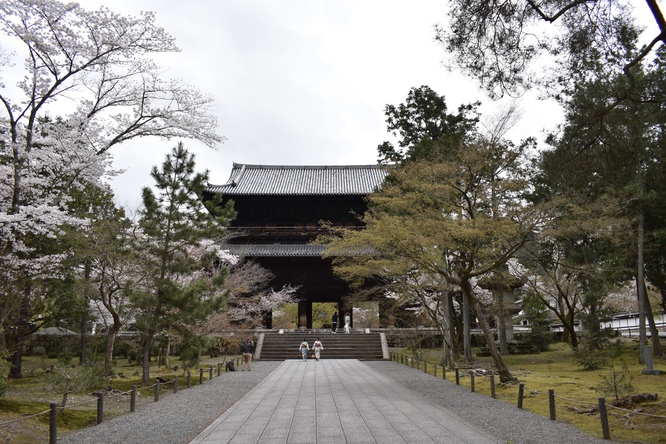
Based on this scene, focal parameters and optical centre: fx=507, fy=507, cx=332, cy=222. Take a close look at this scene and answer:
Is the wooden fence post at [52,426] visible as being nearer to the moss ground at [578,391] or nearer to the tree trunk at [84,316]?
the moss ground at [578,391]

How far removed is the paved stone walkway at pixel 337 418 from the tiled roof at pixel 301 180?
20.0 metres

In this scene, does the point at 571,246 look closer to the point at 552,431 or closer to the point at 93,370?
the point at 552,431

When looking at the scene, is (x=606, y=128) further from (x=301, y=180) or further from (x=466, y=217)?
(x=301, y=180)

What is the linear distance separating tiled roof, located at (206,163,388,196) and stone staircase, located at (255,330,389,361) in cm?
933

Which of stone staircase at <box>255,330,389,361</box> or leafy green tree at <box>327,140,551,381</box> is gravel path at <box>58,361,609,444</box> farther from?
stone staircase at <box>255,330,389,361</box>

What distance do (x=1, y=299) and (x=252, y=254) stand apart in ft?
56.7

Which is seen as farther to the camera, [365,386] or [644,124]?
Answer: [365,386]

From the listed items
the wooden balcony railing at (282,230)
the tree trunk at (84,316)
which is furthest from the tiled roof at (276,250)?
the tree trunk at (84,316)

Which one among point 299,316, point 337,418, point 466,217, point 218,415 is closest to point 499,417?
point 337,418

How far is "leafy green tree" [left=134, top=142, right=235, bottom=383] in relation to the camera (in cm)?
1505

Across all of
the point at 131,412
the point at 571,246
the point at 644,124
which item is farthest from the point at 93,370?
the point at 571,246

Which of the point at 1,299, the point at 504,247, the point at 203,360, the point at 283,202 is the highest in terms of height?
the point at 283,202

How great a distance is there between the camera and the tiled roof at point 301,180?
33.9 meters

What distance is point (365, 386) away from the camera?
47.5 feet
